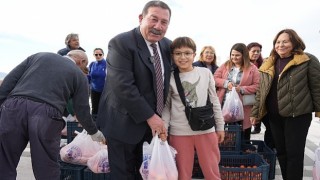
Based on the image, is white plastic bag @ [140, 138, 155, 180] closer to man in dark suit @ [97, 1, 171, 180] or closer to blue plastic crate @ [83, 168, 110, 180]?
man in dark suit @ [97, 1, 171, 180]

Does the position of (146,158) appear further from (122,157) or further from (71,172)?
(71,172)

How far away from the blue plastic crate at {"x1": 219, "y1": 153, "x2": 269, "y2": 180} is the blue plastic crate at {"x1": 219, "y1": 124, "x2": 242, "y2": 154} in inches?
9.9

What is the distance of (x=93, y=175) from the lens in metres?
2.89

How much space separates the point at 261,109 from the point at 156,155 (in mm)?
1369

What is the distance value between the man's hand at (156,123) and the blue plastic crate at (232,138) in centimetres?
153

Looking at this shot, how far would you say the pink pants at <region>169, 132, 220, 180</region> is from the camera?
2.38m

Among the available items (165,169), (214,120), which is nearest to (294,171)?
(214,120)

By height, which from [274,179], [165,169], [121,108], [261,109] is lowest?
[274,179]

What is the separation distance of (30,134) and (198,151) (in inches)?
48.3

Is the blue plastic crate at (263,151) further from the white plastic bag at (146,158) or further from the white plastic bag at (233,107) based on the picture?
the white plastic bag at (146,158)

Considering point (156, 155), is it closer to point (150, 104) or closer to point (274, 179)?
point (150, 104)

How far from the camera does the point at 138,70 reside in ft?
6.93

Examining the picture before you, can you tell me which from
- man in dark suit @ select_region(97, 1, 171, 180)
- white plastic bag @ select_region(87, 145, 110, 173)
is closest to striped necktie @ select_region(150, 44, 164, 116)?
man in dark suit @ select_region(97, 1, 171, 180)

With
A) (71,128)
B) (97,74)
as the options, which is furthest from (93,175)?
(97,74)
